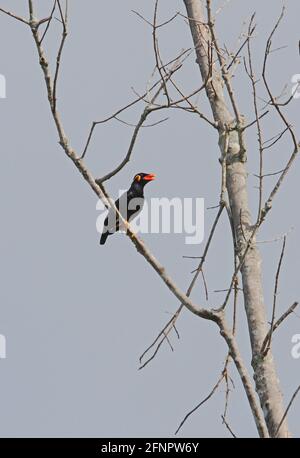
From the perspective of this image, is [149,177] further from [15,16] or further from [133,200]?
[15,16]

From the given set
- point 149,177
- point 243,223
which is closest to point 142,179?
point 149,177

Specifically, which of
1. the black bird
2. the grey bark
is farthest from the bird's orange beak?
the grey bark

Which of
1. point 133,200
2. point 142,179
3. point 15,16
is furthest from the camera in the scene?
point 142,179

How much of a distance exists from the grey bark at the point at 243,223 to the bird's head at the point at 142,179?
16.0ft

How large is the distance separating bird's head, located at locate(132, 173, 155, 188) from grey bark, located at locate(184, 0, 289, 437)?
4.88 metres

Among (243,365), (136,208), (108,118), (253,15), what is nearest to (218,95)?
(253,15)

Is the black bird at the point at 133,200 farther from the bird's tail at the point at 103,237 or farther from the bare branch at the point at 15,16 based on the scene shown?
the bare branch at the point at 15,16

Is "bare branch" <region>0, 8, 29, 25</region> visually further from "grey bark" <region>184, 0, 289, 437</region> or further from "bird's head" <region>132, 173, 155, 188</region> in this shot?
"bird's head" <region>132, 173, 155, 188</region>

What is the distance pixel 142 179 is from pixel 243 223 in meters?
5.89

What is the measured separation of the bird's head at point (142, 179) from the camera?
1139 centimetres

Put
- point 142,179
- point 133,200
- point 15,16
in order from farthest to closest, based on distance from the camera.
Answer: point 142,179 < point 133,200 < point 15,16

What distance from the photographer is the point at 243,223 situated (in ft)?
18.4

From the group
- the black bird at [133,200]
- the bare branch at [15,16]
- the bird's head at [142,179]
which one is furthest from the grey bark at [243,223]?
the bird's head at [142,179]
